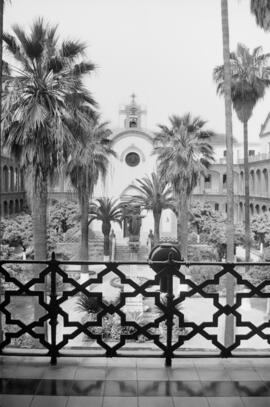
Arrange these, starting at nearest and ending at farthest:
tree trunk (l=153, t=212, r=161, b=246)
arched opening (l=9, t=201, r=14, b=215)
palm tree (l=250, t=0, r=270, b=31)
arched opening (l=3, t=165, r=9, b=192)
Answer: palm tree (l=250, t=0, r=270, b=31) → tree trunk (l=153, t=212, r=161, b=246) → arched opening (l=3, t=165, r=9, b=192) → arched opening (l=9, t=201, r=14, b=215)

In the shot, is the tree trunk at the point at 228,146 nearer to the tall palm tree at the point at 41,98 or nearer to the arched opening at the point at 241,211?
the tall palm tree at the point at 41,98

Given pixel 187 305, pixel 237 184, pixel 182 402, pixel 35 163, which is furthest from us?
pixel 237 184

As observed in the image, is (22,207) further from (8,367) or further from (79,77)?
(8,367)

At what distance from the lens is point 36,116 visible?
12.2 m

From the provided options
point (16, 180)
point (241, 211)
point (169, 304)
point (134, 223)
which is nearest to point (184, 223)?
point (134, 223)

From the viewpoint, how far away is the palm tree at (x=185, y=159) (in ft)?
79.3

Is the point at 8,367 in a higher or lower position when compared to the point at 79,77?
lower

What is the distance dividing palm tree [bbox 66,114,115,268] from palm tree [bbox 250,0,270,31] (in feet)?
33.1

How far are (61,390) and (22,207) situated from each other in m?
46.1

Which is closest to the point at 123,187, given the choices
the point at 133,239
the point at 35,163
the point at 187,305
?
the point at 133,239

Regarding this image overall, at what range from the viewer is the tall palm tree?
1251 cm

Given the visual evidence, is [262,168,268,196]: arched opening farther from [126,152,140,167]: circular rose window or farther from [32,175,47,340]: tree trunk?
[32,175,47,340]: tree trunk

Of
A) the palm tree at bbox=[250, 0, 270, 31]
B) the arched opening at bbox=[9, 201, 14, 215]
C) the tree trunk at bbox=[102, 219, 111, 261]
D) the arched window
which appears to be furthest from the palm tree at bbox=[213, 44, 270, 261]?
the arched opening at bbox=[9, 201, 14, 215]

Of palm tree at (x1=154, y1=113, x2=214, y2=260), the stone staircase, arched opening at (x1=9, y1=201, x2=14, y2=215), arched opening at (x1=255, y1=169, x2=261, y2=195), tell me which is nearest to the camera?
palm tree at (x1=154, y1=113, x2=214, y2=260)
